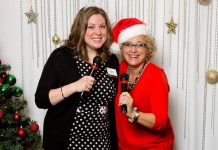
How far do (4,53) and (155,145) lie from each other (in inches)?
62.8

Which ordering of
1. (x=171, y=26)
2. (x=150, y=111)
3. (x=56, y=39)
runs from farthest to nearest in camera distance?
1. (x=56, y=39)
2. (x=171, y=26)
3. (x=150, y=111)

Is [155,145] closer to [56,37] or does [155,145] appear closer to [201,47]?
[201,47]

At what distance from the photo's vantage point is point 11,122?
226 centimetres

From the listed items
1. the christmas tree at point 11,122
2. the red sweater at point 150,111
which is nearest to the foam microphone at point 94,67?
the red sweater at point 150,111

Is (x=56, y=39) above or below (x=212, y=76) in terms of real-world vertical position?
above

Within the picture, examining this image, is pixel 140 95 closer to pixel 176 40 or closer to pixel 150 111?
pixel 150 111

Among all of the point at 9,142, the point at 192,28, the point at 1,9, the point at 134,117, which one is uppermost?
the point at 1,9

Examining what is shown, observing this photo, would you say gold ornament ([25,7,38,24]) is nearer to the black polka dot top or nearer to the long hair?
→ the long hair

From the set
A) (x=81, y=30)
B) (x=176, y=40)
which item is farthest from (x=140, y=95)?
(x=176, y=40)

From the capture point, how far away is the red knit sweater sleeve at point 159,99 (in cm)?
176

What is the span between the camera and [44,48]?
8.82 ft

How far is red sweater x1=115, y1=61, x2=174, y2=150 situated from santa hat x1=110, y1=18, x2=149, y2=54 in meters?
0.22

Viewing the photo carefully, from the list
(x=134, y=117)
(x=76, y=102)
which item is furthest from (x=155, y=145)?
(x=76, y=102)

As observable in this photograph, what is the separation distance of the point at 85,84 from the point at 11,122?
0.85m
